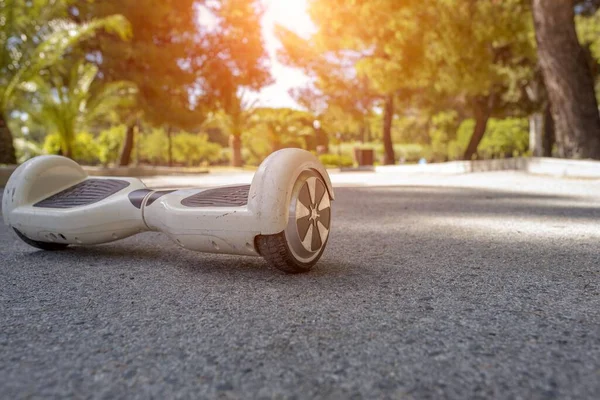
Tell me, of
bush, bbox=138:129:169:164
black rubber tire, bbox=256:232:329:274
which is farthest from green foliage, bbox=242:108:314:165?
black rubber tire, bbox=256:232:329:274

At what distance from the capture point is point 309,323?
1.66 meters

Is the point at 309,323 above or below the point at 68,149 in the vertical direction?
below

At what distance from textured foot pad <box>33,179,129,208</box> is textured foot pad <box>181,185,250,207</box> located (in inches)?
21.0

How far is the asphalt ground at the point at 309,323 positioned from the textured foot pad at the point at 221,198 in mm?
301

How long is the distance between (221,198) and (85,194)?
2.78ft

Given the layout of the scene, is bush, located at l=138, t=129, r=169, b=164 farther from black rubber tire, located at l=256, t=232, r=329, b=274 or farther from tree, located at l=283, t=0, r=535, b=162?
black rubber tire, located at l=256, t=232, r=329, b=274

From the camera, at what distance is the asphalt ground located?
1.22 metres

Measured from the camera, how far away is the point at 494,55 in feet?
60.7

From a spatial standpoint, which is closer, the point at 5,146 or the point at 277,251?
the point at 277,251

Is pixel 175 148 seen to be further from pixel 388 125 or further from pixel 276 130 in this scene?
pixel 388 125

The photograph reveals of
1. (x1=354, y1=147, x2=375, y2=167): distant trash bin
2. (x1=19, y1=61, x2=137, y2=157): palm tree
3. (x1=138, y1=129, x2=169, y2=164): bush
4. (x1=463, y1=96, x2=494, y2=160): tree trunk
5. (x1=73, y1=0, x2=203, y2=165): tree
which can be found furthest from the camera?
(x1=138, y1=129, x2=169, y2=164): bush

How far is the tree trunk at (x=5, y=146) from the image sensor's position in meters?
10.9

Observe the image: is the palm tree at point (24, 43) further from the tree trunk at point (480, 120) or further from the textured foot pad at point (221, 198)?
the tree trunk at point (480, 120)

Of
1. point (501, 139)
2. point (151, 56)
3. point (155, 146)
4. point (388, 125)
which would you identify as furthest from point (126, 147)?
point (501, 139)
